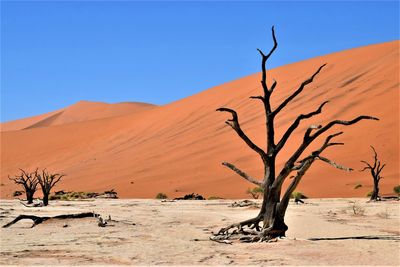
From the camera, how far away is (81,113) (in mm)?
115000

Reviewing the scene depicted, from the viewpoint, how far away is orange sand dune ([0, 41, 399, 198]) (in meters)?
34.1

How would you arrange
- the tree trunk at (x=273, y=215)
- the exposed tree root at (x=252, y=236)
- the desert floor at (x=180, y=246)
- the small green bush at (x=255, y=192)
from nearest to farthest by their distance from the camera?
the desert floor at (x=180, y=246)
the exposed tree root at (x=252, y=236)
the tree trunk at (x=273, y=215)
the small green bush at (x=255, y=192)

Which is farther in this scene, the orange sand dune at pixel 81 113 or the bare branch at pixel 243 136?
the orange sand dune at pixel 81 113

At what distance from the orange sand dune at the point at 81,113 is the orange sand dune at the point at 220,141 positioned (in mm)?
39315

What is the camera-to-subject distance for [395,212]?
16.8 metres

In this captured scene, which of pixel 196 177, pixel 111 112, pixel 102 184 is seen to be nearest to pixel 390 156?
pixel 196 177

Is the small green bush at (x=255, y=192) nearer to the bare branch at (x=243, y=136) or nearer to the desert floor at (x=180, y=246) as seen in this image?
the desert floor at (x=180, y=246)

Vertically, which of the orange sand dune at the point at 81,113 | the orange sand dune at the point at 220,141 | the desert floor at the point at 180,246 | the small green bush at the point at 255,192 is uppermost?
the orange sand dune at the point at 81,113

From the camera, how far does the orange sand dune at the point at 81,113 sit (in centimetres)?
11112

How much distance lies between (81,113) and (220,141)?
73.4m

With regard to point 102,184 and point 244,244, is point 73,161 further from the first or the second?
point 244,244

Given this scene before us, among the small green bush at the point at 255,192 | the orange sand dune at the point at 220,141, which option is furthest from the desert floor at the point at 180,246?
the orange sand dune at the point at 220,141

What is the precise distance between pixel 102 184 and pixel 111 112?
70.4 metres

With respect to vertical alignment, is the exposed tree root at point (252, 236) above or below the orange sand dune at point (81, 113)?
below
